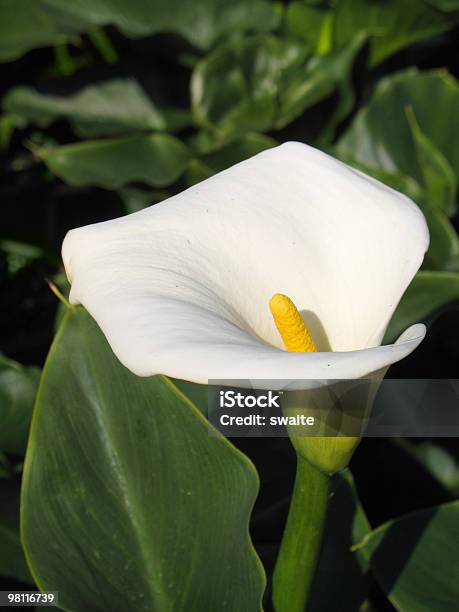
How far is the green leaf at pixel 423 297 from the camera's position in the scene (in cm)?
108

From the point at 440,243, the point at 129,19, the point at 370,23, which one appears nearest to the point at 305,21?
the point at 370,23

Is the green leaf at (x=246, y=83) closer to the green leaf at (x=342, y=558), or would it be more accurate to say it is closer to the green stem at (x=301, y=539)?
the green leaf at (x=342, y=558)

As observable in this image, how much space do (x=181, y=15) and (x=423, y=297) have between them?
0.85 m

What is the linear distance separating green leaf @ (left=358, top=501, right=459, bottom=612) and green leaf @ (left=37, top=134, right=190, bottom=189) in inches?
31.0

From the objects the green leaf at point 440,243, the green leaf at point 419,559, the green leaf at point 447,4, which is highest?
the green leaf at point 447,4

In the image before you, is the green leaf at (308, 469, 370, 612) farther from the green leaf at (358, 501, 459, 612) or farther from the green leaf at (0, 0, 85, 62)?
the green leaf at (0, 0, 85, 62)

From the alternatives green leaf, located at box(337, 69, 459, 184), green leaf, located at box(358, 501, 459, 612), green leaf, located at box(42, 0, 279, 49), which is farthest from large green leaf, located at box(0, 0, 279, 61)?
green leaf, located at box(358, 501, 459, 612)

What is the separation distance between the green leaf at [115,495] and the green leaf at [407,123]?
0.77m

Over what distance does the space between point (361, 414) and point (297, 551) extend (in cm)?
16

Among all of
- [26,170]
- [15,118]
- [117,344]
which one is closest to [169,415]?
[117,344]

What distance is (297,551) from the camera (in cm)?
75

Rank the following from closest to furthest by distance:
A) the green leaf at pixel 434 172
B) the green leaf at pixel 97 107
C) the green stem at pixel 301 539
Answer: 1. the green stem at pixel 301 539
2. the green leaf at pixel 434 172
3. the green leaf at pixel 97 107

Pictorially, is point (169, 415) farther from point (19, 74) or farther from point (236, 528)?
point (19, 74)

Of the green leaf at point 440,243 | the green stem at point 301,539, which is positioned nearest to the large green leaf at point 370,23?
the green leaf at point 440,243
